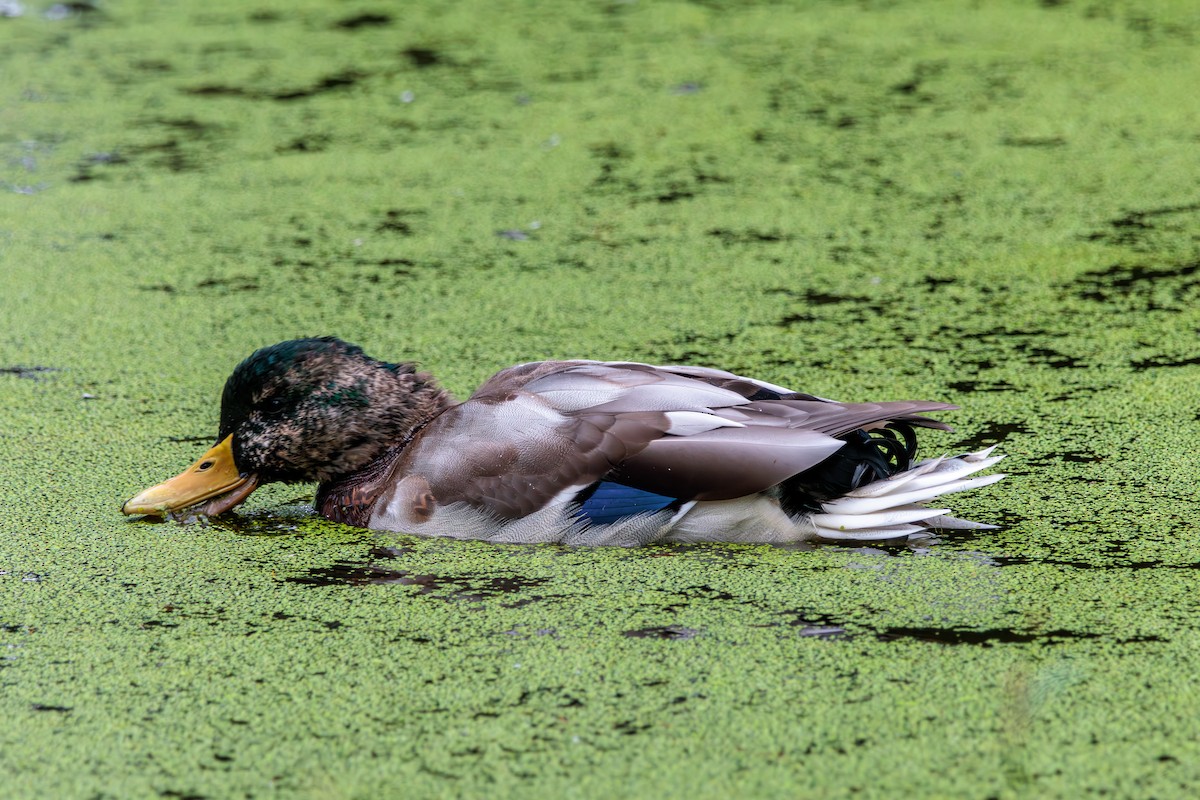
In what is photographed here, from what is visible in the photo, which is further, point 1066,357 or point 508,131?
point 508,131

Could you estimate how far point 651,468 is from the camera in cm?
249

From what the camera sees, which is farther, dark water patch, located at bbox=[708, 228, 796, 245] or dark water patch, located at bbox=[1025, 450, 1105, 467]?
dark water patch, located at bbox=[708, 228, 796, 245]

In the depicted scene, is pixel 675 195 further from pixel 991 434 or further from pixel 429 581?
pixel 429 581

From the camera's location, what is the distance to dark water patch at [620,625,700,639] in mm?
2238

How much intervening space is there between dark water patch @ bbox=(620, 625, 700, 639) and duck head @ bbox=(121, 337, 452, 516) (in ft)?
2.48

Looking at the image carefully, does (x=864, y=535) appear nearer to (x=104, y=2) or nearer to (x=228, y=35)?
(x=228, y=35)

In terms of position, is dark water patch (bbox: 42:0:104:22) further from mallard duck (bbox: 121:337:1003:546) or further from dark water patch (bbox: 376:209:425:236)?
mallard duck (bbox: 121:337:1003:546)

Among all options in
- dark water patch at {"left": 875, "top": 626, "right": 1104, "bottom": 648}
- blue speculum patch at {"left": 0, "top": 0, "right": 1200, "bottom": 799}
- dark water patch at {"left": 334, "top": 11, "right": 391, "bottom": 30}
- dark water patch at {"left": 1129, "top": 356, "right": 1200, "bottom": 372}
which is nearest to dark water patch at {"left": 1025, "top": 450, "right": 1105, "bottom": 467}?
blue speculum patch at {"left": 0, "top": 0, "right": 1200, "bottom": 799}

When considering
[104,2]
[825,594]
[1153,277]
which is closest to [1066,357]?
[1153,277]

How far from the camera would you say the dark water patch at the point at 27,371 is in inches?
138

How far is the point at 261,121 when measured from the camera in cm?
530

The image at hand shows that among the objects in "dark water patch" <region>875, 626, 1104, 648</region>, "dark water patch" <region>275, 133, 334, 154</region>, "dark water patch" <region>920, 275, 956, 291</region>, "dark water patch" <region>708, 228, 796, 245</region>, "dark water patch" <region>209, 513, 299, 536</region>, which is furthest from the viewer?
"dark water patch" <region>275, 133, 334, 154</region>

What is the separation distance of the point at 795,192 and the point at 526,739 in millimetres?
2824

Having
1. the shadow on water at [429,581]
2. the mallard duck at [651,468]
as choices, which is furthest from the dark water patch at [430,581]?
the mallard duck at [651,468]
